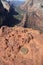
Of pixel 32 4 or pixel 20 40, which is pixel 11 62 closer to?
pixel 20 40

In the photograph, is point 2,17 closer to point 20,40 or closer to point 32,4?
point 20,40

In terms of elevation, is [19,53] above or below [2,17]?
above

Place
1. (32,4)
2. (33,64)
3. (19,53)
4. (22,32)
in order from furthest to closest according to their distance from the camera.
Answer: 1. (32,4)
2. (22,32)
3. (19,53)
4. (33,64)

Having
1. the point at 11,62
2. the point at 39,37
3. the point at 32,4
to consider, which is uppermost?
the point at 39,37

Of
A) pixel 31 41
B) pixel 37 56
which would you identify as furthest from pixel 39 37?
pixel 37 56

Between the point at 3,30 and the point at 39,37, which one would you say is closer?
the point at 39,37

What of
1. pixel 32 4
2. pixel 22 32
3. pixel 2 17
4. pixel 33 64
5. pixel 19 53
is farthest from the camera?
pixel 32 4
